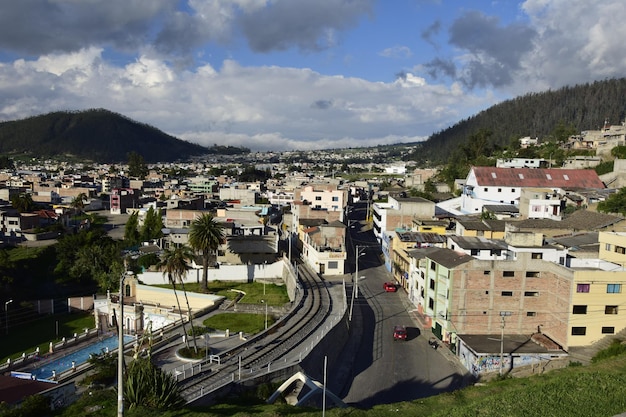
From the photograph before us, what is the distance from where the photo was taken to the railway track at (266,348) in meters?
23.6

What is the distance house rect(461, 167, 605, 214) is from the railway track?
33946mm

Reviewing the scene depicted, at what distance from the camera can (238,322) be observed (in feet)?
124

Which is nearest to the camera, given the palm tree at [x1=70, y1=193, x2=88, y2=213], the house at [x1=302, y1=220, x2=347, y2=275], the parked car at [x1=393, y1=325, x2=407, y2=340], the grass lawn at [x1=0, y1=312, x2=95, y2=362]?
the parked car at [x1=393, y1=325, x2=407, y2=340]

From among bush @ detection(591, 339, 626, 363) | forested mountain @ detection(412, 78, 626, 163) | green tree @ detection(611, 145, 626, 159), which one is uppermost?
forested mountain @ detection(412, 78, 626, 163)

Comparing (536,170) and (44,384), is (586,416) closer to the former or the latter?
(44,384)

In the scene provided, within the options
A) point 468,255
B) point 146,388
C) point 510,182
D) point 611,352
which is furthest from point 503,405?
point 510,182

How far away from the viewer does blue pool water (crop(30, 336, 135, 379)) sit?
32500 mm

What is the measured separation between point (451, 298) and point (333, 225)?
2223cm

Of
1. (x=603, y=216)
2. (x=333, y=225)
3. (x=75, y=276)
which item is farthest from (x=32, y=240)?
(x=603, y=216)

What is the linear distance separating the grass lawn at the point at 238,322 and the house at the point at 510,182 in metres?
40.2

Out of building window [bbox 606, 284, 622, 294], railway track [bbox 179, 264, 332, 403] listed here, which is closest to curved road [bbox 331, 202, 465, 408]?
railway track [bbox 179, 264, 332, 403]

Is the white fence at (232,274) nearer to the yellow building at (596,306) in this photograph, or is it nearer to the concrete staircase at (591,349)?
the yellow building at (596,306)

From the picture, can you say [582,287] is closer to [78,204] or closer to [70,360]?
[70,360]

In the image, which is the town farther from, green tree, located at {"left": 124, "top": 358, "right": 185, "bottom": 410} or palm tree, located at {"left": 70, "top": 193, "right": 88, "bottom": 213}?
green tree, located at {"left": 124, "top": 358, "right": 185, "bottom": 410}
